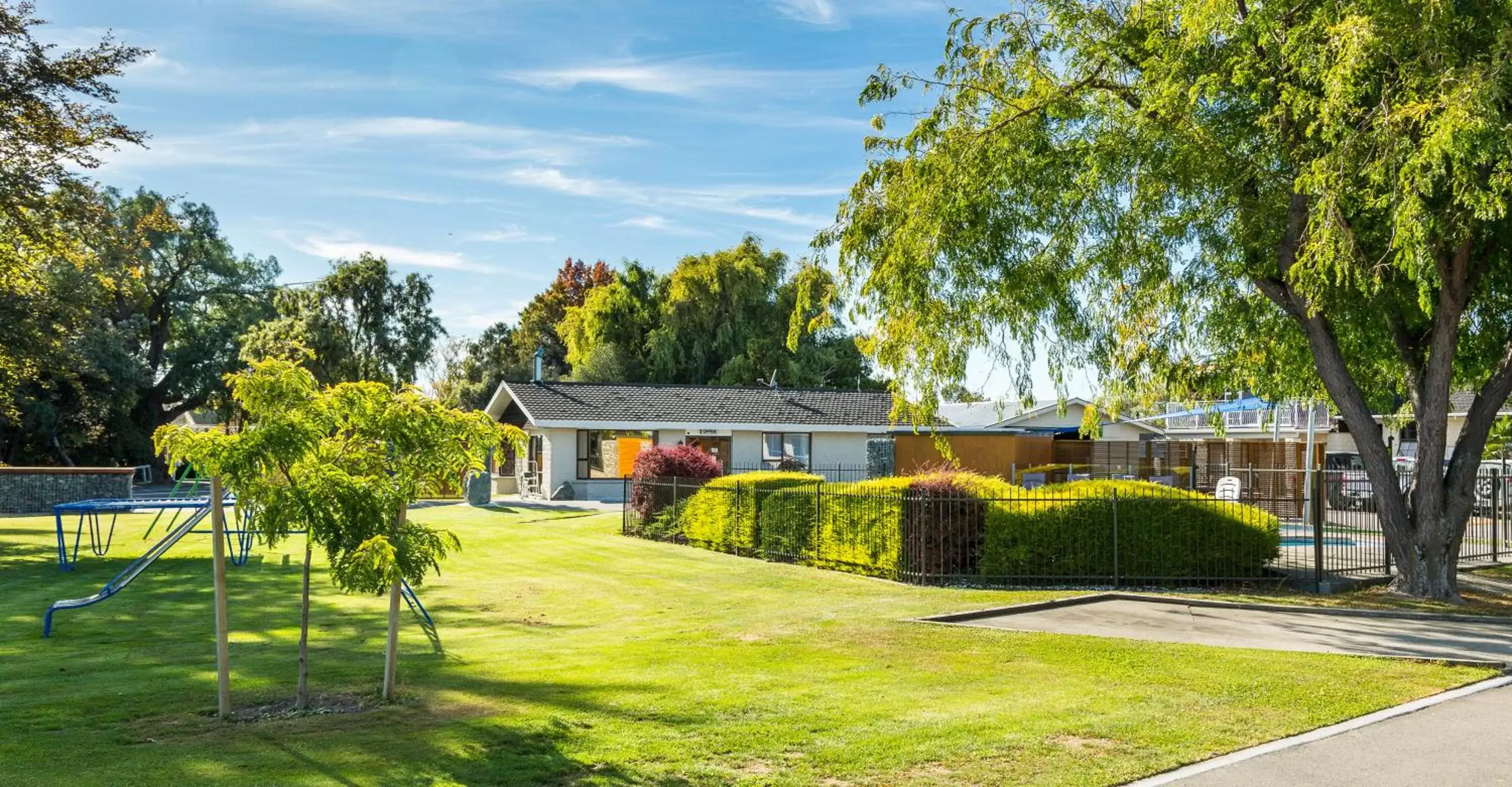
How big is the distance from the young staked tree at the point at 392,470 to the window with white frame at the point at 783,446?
109 ft

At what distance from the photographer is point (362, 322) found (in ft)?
189

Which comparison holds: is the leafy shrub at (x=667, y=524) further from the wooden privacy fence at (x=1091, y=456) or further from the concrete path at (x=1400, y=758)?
the concrete path at (x=1400, y=758)

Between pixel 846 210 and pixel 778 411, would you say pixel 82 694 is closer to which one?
pixel 846 210

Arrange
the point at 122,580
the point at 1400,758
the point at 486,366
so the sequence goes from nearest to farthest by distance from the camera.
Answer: the point at 1400,758 → the point at 122,580 → the point at 486,366

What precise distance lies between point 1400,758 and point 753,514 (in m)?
14.1

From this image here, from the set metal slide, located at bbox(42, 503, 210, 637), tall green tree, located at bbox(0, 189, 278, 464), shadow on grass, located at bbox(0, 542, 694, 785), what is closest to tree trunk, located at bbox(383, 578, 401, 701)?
shadow on grass, located at bbox(0, 542, 694, 785)

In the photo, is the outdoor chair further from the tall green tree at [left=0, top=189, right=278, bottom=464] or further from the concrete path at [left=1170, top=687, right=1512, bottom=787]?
the tall green tree at [left=0, top=189, right=278, bottom=464]

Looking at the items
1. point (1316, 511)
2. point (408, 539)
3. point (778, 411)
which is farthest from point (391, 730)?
point (778, 411)

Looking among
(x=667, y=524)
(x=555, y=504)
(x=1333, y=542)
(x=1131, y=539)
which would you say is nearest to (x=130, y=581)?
(x=667, y=524)

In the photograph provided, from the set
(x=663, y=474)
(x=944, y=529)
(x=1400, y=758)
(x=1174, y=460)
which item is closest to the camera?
(x=1400, y=758)

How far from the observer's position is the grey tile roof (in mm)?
40375

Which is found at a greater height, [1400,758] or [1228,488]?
[1228,488]

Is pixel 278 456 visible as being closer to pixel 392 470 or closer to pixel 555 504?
pixel 392 470

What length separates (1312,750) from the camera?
7.38m
